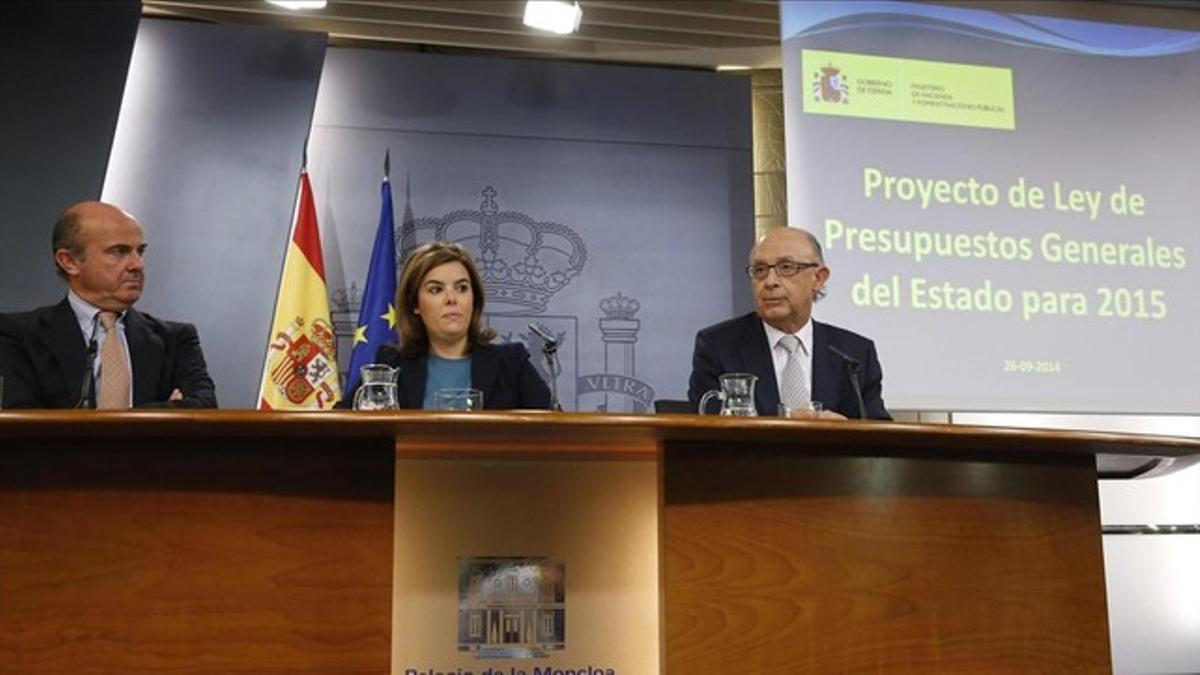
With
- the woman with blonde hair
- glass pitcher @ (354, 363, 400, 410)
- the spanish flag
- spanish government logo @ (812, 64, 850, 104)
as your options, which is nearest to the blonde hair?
the woman with blonde hair

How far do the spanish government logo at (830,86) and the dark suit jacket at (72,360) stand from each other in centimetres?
240

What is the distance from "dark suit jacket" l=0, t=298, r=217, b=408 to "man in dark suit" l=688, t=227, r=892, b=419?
1185 millimetres

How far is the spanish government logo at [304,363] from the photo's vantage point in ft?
13.1

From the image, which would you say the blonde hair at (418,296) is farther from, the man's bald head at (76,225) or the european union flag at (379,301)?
the european union flag at (379,301)

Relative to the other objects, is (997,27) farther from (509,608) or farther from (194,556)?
(194,556)

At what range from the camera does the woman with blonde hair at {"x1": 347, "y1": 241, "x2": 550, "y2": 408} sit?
260 cm

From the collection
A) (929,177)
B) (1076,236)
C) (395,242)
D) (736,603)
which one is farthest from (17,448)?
(1076,236)

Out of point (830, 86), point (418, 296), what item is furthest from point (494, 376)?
point (830, 86)

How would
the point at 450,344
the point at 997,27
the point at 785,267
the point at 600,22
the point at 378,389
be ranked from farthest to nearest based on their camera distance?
the point at 600,22 < the point at 997,27 < the point at 785,267 < the point at 450,344 < the point at 378,389

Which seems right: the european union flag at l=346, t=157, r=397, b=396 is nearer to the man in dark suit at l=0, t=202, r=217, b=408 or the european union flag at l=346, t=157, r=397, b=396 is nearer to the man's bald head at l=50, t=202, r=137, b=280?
the man in dark suit at l=0, t=202, r=217, b=408

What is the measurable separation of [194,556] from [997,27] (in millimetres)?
3831

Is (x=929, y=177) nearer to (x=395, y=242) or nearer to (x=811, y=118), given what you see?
(x=811, y=118)

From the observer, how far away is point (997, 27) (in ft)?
14.2

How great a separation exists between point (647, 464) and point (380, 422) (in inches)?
16.7
